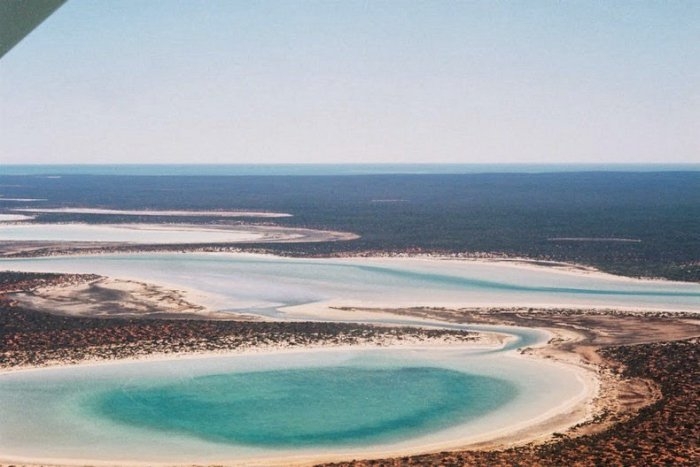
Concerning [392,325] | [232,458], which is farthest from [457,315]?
[232,458]

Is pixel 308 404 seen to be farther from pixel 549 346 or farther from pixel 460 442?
pixel 549 346

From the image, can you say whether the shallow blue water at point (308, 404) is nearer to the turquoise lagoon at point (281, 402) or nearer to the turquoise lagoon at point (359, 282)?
the turquoise lagoon at point (281, 402)

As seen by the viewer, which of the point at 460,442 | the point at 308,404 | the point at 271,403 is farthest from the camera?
the point at 271,403

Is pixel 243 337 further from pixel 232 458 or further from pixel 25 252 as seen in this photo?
pixel 25 252

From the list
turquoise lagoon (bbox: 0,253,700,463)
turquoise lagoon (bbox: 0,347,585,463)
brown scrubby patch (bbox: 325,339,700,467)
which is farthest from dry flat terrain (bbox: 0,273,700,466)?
turquoise lagoon (bbox: 0,347,585,463)

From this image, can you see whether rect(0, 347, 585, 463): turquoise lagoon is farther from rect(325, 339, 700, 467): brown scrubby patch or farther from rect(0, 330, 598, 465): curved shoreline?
rect(325, 339, 700, 467): brown scrubby patch

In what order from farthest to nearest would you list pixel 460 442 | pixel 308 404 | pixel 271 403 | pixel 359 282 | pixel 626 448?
1. pixel 359 282
2. pixel 271 403
3. pixel 308 404
4. pixel 460 442
5. pixel 626 448

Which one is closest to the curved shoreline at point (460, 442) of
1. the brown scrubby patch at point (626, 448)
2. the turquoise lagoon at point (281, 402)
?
the turquoise lagoon at point (281, 402)

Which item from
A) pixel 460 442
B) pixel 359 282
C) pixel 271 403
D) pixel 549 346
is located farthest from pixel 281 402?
pixel 359 282

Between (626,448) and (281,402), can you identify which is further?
(281,402)

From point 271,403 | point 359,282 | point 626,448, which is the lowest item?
point 271,403
